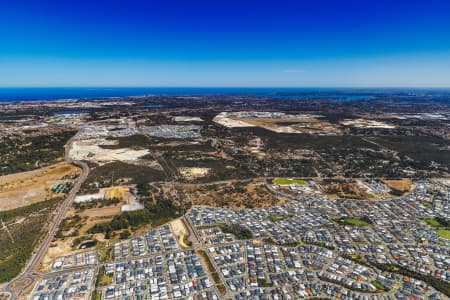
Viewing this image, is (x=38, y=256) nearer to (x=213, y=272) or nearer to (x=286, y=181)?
(x=213, y=272)

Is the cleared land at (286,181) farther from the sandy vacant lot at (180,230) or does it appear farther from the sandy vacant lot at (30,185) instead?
the sandy vacant lot at (30,185)

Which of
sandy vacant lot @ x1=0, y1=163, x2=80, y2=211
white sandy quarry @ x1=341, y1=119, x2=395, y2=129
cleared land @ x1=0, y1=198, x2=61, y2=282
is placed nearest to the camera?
cleared land @ x1=0, y1=198, x2=61, y2=282

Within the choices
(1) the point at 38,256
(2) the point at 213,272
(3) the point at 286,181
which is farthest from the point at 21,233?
(3) the point at 286,181

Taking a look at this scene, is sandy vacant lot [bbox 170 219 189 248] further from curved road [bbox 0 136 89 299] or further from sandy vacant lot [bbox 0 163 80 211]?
sandy vacant lot [bbox 0 163 80 211]

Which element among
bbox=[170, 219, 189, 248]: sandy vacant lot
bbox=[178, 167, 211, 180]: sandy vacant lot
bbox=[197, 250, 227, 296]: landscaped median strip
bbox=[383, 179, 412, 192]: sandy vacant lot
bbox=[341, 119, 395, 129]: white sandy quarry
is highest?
bbox=[341, 119, 395, 129]: white sandy quarry

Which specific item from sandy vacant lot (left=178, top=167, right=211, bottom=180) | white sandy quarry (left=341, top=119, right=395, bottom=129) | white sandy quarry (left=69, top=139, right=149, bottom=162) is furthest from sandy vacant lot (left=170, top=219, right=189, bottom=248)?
white sandy quarry (left=341, top=119, right=395, bottom=129)

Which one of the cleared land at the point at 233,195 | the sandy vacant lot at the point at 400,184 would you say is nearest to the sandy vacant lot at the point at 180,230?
the cleared land at the point at 233,195

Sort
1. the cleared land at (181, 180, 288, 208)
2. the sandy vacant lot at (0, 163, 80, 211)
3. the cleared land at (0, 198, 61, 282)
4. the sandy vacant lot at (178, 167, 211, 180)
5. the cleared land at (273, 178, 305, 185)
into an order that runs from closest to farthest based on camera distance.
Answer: the cleared land at (0, 198, 61, 282)
the sandy vacant lot at (0, 163, 80, 211)
the cleared land at (181, 180, 288, 208)
the cleared land at (273, 178, 305, 185)
the sandy vacant lot at (178, 167, 211, 180)
